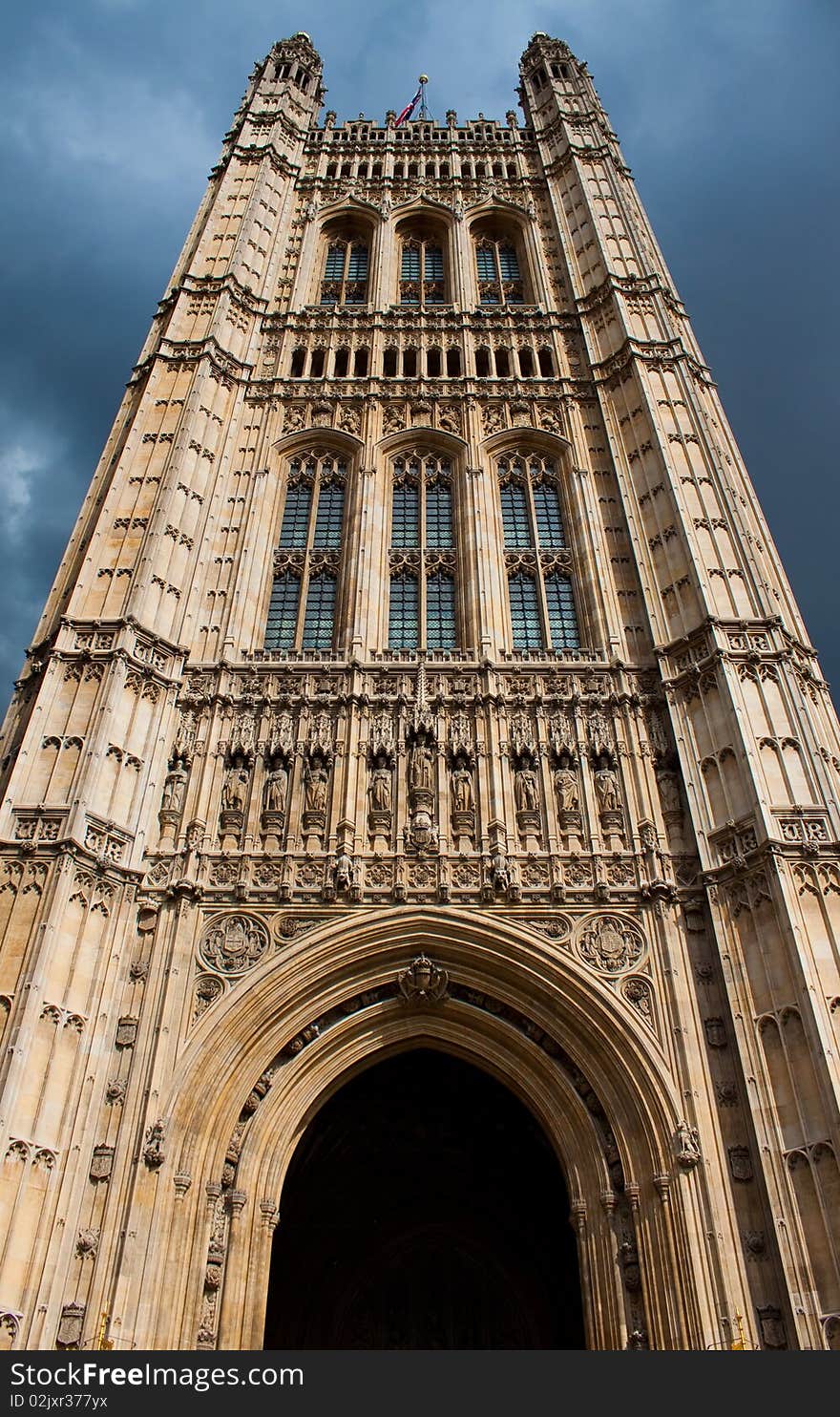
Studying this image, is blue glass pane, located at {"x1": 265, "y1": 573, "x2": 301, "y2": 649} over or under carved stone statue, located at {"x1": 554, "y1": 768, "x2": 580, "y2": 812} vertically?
over

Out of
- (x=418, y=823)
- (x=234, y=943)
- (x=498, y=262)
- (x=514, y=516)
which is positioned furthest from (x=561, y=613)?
(x=498, y=262)

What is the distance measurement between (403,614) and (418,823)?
18.7 ft

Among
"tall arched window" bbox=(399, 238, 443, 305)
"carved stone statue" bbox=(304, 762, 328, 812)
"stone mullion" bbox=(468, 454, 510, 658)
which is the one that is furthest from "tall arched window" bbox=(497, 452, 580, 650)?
"tall arched window" bbox=(399, 238, 443, 305)

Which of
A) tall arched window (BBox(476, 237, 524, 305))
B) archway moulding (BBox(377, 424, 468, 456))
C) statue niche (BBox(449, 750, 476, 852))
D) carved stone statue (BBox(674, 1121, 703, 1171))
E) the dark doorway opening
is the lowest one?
carved stone statue (BBox(674, 1121, 703, 1171))

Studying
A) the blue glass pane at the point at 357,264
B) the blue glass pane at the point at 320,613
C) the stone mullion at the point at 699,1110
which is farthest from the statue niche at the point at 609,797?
the blue glass pane at the point at 357,264

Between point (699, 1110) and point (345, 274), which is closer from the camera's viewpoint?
point (699, 1110)

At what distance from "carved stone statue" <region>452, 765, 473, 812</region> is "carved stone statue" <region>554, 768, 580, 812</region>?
131cm

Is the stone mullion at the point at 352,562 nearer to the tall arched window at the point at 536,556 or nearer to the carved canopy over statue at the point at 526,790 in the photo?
the tall arched window at the point at 536,556

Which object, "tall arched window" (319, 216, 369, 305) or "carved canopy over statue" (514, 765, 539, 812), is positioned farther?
"tall arched window" (319, 216, 369, 305)

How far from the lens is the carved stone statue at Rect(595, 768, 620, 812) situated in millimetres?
17016

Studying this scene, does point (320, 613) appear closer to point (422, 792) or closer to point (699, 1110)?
point (422, 792)

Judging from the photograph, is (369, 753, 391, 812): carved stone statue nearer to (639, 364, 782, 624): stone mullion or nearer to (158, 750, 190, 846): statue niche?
(158, 750, 190, 846): statue niche

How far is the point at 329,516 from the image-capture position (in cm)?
2327
